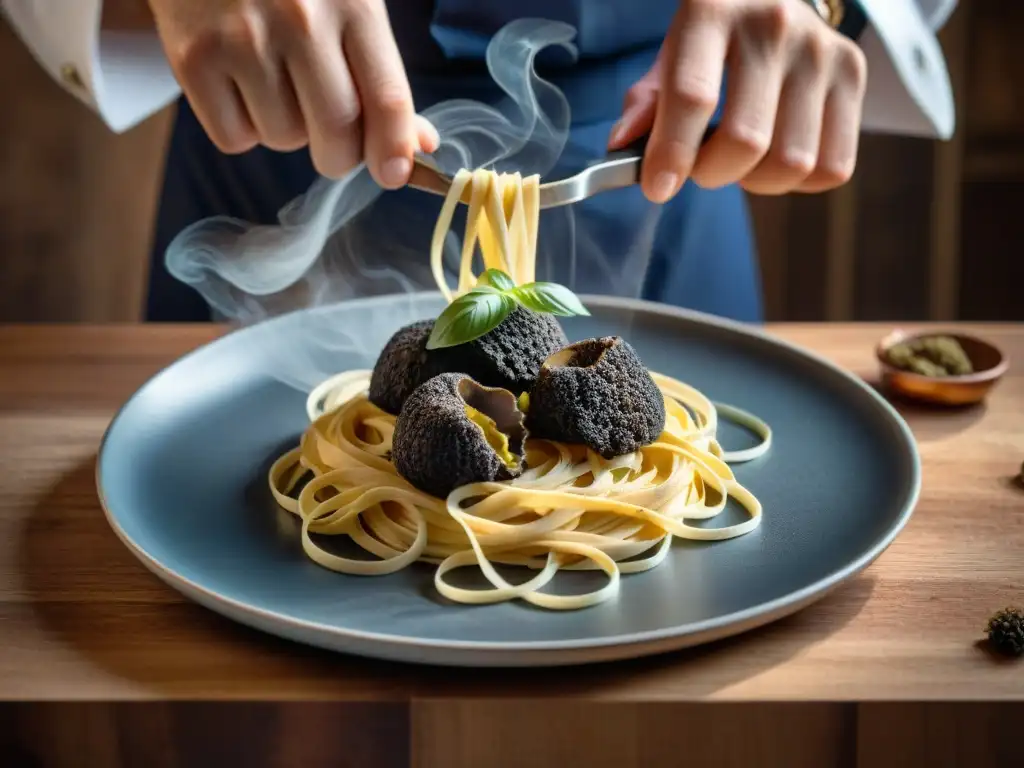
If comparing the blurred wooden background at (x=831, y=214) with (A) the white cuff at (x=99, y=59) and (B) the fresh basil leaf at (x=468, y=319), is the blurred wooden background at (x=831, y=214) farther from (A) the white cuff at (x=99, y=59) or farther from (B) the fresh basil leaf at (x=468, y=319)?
(B) the fresh basil leaf at (x=468, y=319)

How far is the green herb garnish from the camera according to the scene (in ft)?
6.05

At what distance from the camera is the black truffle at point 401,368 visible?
1.96 metres

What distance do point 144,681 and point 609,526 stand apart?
2.33 ft

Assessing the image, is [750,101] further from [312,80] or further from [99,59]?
[99,59]

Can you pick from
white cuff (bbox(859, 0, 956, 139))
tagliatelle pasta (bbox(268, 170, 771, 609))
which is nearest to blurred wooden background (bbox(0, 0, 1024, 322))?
white cuff (bbox(859, 0, 956, 139))

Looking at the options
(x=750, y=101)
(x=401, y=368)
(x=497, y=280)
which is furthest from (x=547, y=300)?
(x=750, y=101)

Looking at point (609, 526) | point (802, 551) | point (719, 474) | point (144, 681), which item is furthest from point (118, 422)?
point (802, 551)

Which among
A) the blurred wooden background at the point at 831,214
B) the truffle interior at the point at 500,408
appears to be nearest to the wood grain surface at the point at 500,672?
the truffle interior at the point at 500,408

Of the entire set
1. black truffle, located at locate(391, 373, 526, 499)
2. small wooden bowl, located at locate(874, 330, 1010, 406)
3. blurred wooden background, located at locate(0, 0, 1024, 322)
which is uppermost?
black truffle, located at locate(391, 373, 526, 499)

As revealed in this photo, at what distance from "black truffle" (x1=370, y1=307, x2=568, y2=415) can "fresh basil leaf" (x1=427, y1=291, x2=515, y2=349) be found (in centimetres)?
5

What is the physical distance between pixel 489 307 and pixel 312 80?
48 cm

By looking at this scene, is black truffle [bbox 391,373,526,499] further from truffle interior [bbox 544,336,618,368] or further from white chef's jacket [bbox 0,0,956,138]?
white chef's jacket [bbox 0,0,956,138]

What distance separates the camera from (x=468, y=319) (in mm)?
1844

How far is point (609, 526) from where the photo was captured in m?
1.86
